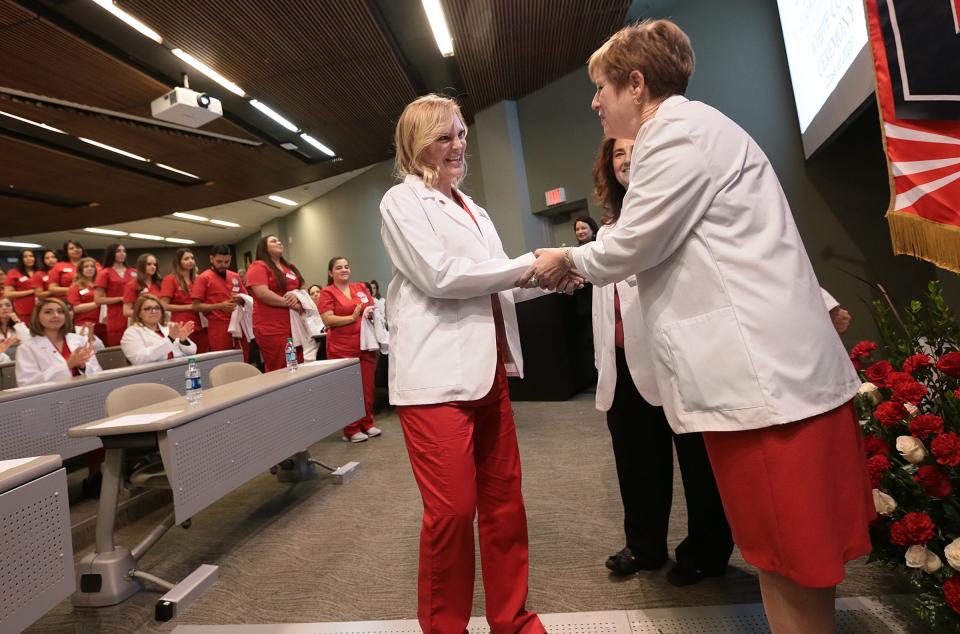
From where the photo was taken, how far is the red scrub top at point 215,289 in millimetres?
5164

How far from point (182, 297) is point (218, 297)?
0.39m

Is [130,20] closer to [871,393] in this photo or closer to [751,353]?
[751,353]

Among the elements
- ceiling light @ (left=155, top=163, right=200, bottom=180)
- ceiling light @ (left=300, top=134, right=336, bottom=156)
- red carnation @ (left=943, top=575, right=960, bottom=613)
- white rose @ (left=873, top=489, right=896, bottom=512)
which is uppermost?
ceiling light @ (left=155, top=163, right=200, bottom=180)

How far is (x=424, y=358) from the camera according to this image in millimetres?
1379

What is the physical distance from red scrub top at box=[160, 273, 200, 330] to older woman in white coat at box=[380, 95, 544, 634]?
4.61m

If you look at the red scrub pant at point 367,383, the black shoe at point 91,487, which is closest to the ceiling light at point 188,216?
the red scrub pant at point 367,383

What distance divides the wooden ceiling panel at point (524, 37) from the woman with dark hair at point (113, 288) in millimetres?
4259

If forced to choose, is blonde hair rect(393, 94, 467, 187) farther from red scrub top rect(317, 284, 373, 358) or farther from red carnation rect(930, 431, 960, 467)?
red scrub top rect(317, 284, 373, 358)

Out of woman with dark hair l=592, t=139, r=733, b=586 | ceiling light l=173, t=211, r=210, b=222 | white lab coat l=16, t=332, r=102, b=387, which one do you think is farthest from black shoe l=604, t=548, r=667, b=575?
ceiling light l=173, t=211, r=210, b=222

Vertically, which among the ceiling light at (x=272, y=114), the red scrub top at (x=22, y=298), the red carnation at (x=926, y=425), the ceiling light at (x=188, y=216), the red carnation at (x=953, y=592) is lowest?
the red carnation at (x=953, y=592)

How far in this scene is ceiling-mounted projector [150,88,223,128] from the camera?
5488 mm

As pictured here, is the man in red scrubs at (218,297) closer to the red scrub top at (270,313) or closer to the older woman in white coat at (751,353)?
the red scrub top at (270,313)

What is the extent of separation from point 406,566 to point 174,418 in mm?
1122

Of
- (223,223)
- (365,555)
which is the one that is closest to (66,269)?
(365,555)
